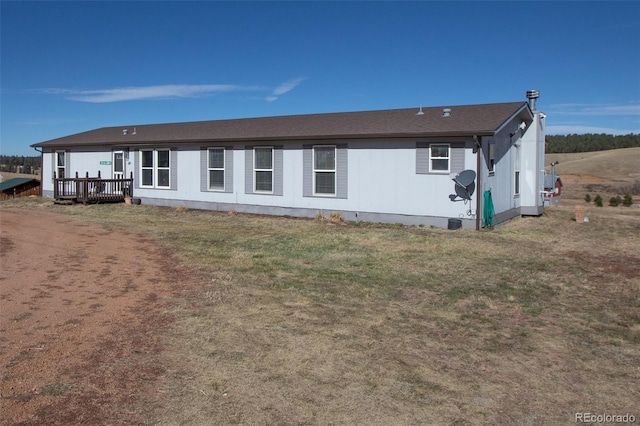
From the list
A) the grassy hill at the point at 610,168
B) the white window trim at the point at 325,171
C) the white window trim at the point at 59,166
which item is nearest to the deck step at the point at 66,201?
the white window trim at the point at 59,166

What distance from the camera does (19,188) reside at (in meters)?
24.2

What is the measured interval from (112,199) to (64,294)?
564 inches

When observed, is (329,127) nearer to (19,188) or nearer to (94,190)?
(94,190)

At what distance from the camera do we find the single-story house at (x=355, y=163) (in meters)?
13.8

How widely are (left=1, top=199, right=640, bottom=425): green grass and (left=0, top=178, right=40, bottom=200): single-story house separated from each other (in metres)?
16.8

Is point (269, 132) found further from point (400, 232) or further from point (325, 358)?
point (325, 358)

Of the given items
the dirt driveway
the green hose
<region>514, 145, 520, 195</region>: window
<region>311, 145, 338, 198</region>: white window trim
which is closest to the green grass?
the dirt driveway

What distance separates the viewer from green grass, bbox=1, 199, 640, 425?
150 inches

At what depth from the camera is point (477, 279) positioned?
7934 mm

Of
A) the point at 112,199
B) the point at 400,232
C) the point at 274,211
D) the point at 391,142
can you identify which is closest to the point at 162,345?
the point at 400,232

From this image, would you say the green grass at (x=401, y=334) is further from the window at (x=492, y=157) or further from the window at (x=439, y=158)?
the window at (x=492, y=157)

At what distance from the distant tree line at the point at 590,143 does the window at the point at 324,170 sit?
68366mm

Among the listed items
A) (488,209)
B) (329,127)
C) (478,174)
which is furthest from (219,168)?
(488,209)

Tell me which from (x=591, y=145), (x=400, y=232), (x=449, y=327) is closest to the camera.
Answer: (x=449, y=327)
